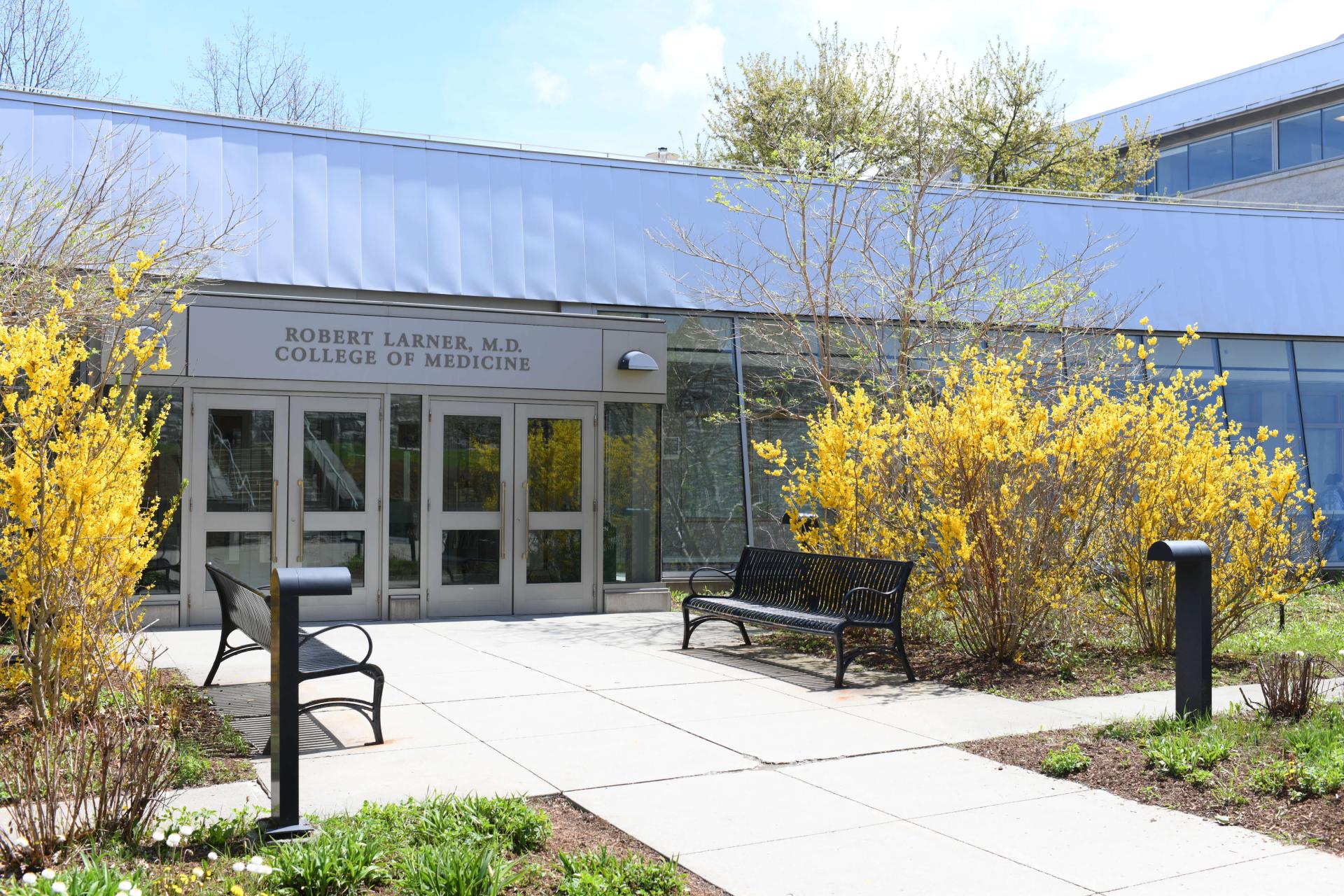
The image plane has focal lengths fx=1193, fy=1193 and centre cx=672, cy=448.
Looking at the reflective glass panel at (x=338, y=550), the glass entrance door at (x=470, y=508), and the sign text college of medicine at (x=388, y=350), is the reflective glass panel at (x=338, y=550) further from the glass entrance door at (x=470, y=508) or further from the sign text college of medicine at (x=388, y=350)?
the sign text college of medicine at (x=388, y=350)

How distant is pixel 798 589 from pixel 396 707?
402 centimetres

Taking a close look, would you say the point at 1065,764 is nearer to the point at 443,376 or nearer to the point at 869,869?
the point at 869,869

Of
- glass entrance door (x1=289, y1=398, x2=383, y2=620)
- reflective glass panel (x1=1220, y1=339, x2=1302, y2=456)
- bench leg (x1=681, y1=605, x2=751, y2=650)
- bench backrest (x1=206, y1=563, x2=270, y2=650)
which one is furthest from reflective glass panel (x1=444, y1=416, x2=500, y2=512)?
reflective glass panel (x1=1220, y1=339, x2=1302, y2=456)

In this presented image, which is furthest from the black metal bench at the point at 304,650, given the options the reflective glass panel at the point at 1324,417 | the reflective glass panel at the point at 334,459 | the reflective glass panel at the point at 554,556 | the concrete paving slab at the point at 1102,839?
the reflective glass panel at the point at 1324,417

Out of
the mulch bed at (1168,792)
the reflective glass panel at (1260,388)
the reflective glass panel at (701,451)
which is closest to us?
the mulch bed at (1168,792)

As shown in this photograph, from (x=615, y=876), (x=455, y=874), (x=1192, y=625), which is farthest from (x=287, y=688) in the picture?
(x=1192, y=625)

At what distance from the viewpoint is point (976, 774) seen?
639cm

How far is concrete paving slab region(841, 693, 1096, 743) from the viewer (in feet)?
24.5

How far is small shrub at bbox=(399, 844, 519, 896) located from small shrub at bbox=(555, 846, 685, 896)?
0.23 metres

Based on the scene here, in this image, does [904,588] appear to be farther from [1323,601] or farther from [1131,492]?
[1323,601]

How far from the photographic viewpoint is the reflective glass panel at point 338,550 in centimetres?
1297

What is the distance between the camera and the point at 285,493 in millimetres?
12812

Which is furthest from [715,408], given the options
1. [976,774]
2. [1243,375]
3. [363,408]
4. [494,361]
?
[976,774]

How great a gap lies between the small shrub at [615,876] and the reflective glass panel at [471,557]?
8998 millimetres
